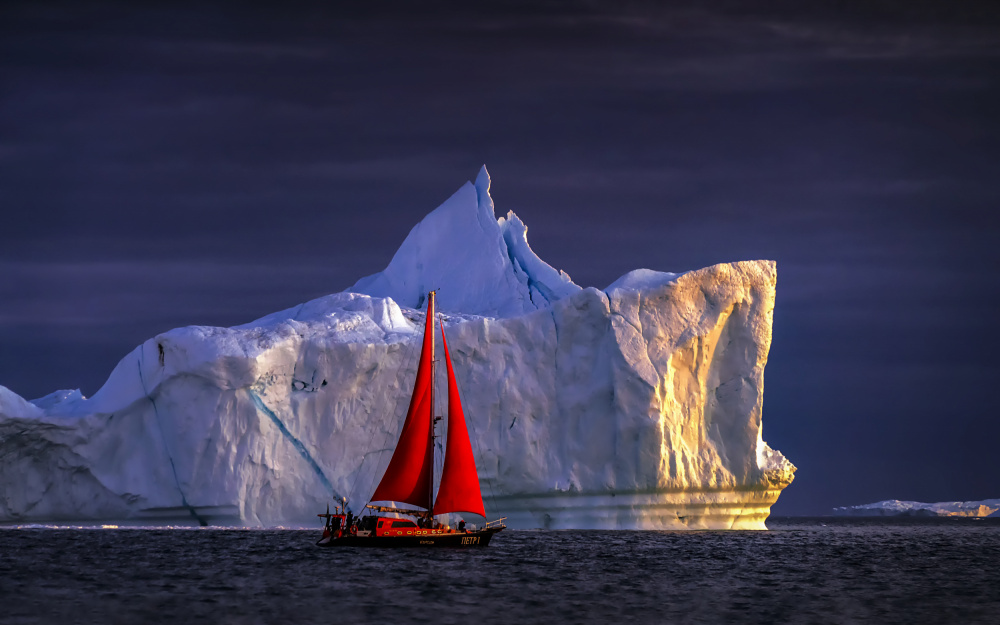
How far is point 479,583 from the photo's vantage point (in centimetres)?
2323

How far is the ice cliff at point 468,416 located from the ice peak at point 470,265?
4.32 meters

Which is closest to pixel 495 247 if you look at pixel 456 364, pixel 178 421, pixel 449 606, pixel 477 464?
pixel 456 364

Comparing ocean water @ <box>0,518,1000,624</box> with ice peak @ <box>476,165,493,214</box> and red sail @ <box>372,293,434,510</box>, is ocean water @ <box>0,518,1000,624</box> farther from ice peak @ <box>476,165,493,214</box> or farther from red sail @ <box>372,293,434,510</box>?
ice peak @ <box>476,165,493,214</box>

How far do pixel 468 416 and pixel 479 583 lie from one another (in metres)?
14.0

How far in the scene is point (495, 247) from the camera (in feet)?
141

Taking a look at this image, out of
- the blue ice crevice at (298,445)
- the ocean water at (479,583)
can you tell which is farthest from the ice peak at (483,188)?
the ocean water at (479,583)

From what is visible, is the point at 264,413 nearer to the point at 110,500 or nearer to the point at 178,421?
the point at 178,421

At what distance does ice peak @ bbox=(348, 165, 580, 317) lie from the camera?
4238 centimetres

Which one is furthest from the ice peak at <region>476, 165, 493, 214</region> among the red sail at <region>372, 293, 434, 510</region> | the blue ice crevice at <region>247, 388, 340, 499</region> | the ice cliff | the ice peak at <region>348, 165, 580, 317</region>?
the red sail at <region>372, 293, 434, 510</region>

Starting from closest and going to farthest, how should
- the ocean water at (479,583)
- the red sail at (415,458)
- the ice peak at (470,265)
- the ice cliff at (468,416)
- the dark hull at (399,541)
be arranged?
the ocean water at (479,583)
the red sail at (415,458)
the dark hull at (399,541)
the ice cliff at (468,416)
the ice peak at (470,265)

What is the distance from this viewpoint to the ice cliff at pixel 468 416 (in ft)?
116

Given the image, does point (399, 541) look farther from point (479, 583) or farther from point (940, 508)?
point (940, 508)

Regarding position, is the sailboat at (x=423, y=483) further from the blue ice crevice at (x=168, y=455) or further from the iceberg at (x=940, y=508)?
the iceberg at (x=940, y=508)

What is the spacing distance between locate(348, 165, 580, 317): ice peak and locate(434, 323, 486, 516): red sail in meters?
12.8
